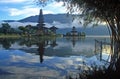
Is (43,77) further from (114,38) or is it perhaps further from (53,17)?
(53,17)

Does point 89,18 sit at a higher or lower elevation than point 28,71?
higher

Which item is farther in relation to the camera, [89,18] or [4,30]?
[4,30]

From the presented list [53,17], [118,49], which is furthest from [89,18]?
[53,17]

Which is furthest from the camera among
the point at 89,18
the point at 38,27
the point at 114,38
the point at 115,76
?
the point at 38,27

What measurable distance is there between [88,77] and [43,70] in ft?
22.6

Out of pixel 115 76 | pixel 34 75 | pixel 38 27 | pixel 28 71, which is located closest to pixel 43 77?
pixel 34 75

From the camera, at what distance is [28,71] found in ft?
56.9

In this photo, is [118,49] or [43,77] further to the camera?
[43,77]

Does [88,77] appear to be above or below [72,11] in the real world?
below

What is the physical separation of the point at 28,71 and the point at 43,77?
7.49ft

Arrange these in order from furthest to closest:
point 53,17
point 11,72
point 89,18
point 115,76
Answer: point 53,17 → point 11,72 → point 89,18 → point 115,76

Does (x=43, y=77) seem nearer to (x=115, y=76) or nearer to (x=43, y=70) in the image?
(x=43, y=70)

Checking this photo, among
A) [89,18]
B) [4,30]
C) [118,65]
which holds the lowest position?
[4,30]

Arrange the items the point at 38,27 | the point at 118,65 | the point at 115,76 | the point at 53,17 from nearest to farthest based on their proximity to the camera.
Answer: the point at 115,76
the point at 118,65
the point at 38,27
the point at 53,17
